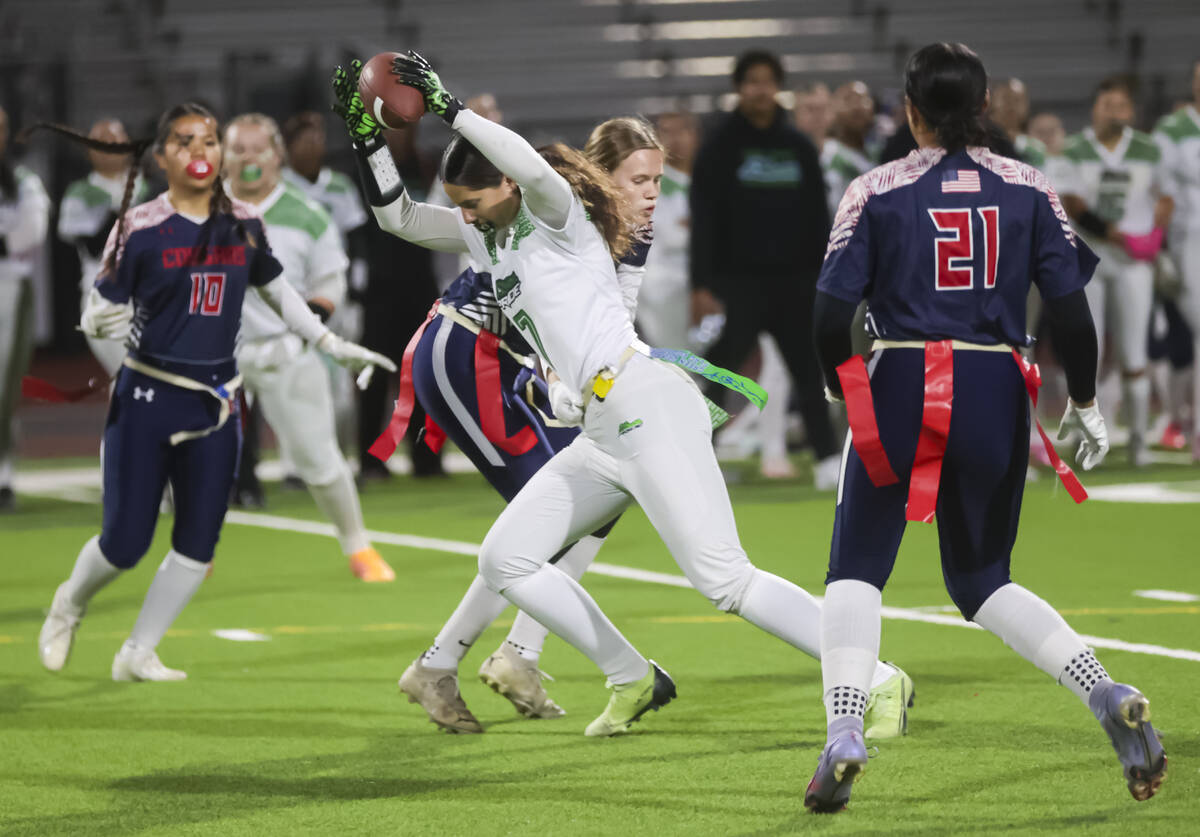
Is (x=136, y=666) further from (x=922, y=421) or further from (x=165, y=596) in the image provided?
(x=922, y=421)

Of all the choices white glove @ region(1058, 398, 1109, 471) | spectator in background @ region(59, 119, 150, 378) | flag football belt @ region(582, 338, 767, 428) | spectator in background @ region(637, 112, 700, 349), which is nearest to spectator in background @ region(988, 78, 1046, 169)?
spectator in background @ region(637, 112, 700, 349)

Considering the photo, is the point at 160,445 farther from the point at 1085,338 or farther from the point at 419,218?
the point at 1085,338

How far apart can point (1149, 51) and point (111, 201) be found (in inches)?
547

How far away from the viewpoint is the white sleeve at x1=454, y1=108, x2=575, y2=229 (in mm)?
4762

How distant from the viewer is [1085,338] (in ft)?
15.0

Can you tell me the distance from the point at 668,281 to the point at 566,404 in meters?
8.41

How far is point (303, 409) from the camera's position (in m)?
9.11

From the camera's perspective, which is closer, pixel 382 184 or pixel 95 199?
pixel 382 184

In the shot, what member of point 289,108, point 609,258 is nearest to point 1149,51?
point 289,108

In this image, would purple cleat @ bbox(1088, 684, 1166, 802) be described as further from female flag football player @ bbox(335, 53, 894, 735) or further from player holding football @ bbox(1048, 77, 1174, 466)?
player holding football @ bbox(1048, 77, 1174, 466)

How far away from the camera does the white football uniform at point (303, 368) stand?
9.02 meters

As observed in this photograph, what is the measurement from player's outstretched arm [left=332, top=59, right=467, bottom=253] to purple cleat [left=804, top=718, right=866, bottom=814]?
179 cm

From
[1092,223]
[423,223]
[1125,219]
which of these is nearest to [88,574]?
[423,223]

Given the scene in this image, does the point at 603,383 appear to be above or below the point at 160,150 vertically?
below
